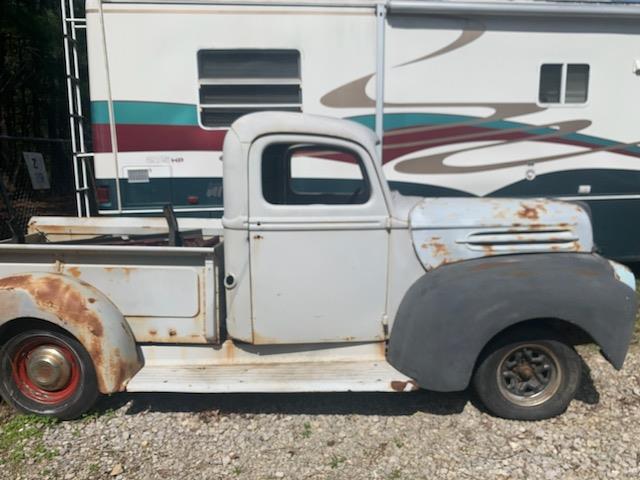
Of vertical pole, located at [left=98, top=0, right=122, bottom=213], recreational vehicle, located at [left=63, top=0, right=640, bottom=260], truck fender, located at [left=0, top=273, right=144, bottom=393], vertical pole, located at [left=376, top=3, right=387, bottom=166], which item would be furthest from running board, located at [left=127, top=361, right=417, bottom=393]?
vertical pole, located at [left=376, top=3, right=387, bottom=166]

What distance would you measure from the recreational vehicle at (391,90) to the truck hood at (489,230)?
1.57 meters

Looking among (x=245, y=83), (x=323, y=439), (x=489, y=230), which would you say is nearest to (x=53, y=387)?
→ (x=323, y=439)

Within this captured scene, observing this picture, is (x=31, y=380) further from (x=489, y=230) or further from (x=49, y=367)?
(x=489, y=230)

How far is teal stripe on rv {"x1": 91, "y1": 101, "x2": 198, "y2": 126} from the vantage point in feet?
17.1

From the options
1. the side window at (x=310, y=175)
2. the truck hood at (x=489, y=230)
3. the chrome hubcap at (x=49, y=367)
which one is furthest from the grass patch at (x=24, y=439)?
the truck hood at (x=489, y=230)

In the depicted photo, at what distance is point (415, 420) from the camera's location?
3471 mm

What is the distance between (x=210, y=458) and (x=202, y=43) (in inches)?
150

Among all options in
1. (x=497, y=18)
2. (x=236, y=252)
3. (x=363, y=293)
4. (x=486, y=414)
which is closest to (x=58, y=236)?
(x=236, y=252)

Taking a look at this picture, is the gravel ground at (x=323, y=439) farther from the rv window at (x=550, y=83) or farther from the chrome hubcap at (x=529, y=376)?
the rv window at (x=550, y=83)

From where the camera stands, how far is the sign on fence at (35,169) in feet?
16.9

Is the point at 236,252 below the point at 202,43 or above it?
below

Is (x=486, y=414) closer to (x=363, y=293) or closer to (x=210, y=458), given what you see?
(x=363, y=293)

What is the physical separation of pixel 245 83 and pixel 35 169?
2249 millimetres

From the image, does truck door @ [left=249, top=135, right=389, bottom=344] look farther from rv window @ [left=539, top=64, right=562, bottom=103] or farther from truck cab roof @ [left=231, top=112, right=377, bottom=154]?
rv window @ [left=539, top=64, right=562, bottom=103]
